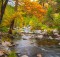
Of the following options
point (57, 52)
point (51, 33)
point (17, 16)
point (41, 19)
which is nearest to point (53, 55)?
point (57, 52)

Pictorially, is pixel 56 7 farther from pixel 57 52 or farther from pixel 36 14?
pixel 57 52

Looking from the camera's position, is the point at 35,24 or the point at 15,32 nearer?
the point at 15,32

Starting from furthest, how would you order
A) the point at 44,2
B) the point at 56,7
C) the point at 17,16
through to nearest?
the point at 44,2 < the point at 56,7 < the point at 17,16

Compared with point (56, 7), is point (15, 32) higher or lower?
lower

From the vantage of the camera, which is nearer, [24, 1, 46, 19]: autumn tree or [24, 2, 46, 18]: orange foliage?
[24, 1, 46, 19]: autumn tree

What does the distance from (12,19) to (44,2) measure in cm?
3028

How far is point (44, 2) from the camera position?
188 feet

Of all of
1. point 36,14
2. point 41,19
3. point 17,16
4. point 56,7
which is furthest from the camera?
point 56,7

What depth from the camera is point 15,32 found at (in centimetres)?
3123

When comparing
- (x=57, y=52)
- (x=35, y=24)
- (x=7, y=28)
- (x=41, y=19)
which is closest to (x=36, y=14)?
(x=35, y=24)

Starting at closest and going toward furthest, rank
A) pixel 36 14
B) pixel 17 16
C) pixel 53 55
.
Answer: pixel 53 55 < pixel 17 16 < pixel 36 14

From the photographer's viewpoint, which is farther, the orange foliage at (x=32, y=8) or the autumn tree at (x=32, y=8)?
the orange foliage at (x=32, y=8)

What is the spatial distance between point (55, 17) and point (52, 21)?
0.85 meters

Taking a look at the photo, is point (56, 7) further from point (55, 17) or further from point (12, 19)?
point (12, 19)
